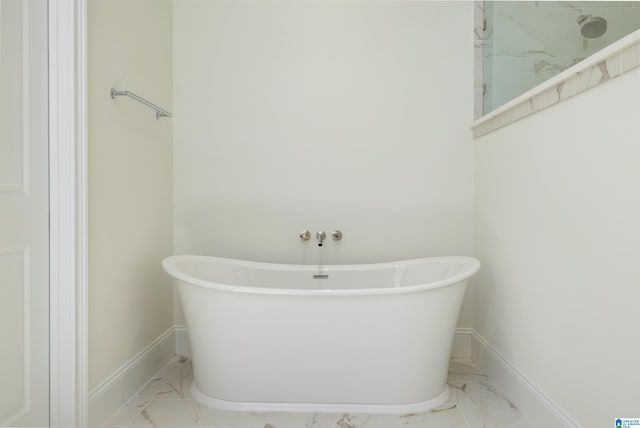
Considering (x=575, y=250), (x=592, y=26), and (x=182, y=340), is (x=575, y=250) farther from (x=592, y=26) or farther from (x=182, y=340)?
(x=182, y=340)

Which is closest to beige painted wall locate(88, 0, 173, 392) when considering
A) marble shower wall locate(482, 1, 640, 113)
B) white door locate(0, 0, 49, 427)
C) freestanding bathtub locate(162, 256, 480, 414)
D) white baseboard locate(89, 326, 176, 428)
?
white baseboard locate(89, 326, 176, 428)

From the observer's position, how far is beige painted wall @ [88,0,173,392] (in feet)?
5.31

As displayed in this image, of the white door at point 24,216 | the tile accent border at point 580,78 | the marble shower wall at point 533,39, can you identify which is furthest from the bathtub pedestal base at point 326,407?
the marble shower wall at point 533,39

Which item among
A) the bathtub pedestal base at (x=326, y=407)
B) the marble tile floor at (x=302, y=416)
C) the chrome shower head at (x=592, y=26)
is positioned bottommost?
the marble tile floor at (x=302, y=416)

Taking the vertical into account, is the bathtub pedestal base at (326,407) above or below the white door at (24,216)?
below

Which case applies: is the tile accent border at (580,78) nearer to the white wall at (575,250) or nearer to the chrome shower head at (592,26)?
the white wall at (575,250)

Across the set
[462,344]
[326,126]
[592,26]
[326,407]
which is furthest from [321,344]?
[592,26]

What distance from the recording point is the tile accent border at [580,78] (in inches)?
43.3

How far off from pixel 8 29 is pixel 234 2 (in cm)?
141

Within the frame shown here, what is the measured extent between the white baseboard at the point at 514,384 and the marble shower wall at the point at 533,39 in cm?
131

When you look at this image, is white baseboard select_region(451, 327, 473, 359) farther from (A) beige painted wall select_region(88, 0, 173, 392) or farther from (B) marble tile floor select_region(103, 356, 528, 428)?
(A) beige painted wall select_region(88, 0, 173, 392)

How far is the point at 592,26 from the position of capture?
1699 mm

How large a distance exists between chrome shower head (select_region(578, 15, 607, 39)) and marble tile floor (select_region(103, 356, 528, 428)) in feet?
5.36

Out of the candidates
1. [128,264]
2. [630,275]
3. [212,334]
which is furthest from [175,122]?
[630,275]
